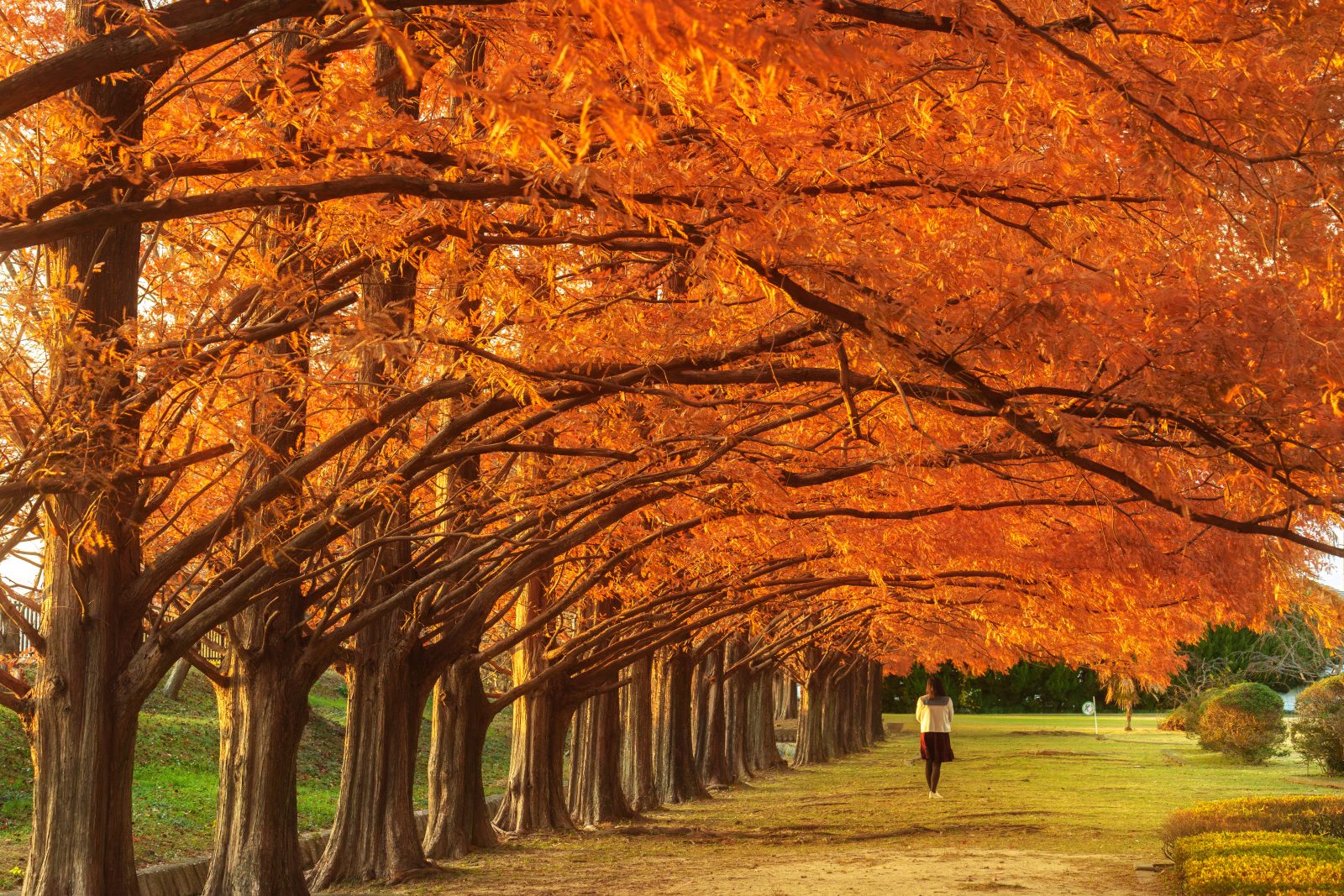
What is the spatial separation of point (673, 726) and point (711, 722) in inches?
207

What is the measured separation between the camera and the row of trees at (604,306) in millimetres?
5344

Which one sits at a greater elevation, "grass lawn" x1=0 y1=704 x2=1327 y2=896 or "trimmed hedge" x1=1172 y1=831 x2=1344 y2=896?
"trimmed hedge" x1=1172 y1=831 x2=1344 y2=896

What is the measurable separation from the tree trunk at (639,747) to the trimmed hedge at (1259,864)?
11569 millimetres

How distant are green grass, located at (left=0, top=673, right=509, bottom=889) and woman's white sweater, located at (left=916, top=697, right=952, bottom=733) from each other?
32.0 feet

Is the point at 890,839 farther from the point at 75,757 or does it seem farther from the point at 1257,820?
the point at 75,757

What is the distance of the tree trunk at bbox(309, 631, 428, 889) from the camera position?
13.6 meters

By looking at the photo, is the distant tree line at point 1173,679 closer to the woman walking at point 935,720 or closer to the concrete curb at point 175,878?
the woman walking at point 935,720

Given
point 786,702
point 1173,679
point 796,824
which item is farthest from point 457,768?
point 1173,679

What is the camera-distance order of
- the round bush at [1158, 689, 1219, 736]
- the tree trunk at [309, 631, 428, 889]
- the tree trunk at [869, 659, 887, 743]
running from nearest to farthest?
the tree trunk at [309, 631, 428, 889] < the round bush at [1158, 689, 1219, 736] < the tree trunk at [869, 659, 887, 743]

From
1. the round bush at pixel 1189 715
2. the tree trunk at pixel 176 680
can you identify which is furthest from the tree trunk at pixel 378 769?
the round bush at pixel 1189 715

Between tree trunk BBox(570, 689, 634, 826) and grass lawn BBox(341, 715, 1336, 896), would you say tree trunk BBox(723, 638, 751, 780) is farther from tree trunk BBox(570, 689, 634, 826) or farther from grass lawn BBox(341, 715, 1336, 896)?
tree trunk BBox(570, 689, 634, 826)

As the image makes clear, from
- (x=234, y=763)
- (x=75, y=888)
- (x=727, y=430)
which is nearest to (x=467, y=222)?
(x=727, y=430)

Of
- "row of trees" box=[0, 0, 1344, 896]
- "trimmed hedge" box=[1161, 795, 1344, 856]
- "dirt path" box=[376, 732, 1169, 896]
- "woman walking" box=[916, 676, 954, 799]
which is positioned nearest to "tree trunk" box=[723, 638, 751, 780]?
"dirt path" box=[376, 732, 1169, 896]

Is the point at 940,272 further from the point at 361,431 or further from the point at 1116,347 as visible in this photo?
the point at 361,431
